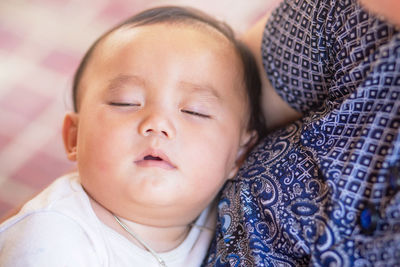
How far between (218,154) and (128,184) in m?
0.20

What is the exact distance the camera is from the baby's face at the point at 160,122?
93cm

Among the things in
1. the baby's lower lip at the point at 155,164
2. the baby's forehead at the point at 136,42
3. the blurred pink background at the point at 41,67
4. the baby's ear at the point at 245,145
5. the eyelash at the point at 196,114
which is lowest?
the blurred pink background at the point at 41,67

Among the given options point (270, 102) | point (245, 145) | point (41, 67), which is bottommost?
point (41, 67)

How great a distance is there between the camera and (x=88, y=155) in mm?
985

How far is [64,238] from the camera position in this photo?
2.88ft

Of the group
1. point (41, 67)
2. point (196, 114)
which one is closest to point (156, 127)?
point (196, 114)

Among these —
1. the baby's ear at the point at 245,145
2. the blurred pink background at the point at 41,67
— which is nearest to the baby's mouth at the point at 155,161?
the baby's ear at the point at 245,145

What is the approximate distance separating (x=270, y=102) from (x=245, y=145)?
0.13 m

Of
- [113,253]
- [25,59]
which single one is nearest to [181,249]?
[113,253]

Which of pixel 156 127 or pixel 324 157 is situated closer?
pixel 324 157

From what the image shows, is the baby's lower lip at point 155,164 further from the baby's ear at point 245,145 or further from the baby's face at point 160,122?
the baby's ear at point 245,145

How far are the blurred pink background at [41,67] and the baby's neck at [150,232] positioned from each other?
0.67 meters

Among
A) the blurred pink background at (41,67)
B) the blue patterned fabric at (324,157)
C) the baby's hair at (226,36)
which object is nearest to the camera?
the blue patterned fabric at (324,157)

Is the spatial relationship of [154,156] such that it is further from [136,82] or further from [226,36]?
[226,36]
